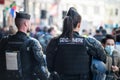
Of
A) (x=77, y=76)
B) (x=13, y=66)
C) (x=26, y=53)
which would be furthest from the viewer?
(x=77, y=76)

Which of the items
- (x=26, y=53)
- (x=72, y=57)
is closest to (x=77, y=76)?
(x=72, y=57)

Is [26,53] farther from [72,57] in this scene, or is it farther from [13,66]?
[72,57]

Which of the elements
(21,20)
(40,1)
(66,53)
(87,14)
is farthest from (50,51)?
(87,14)

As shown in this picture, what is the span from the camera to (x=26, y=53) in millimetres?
6359

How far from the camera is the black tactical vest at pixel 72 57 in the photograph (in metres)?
6.63

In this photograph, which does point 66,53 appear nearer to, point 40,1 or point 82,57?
point 82,57

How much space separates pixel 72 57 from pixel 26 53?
65 centimetres

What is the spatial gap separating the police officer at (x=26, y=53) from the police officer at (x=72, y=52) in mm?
420

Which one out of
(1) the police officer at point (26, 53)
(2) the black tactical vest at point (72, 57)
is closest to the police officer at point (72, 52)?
(2) the black tactical vest at point (72, 57)

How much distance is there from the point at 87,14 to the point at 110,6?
6.01 metres

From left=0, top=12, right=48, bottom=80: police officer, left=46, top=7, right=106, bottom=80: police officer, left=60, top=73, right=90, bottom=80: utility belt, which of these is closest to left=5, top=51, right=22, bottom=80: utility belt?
left=0, top=12, right=48, bottom=80: police officer

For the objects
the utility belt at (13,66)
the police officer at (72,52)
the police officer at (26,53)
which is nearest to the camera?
the police officer at (26,53)

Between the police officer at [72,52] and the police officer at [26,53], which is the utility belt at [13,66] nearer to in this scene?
the police officer at [26,53]

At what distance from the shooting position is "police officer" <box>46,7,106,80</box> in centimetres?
662
